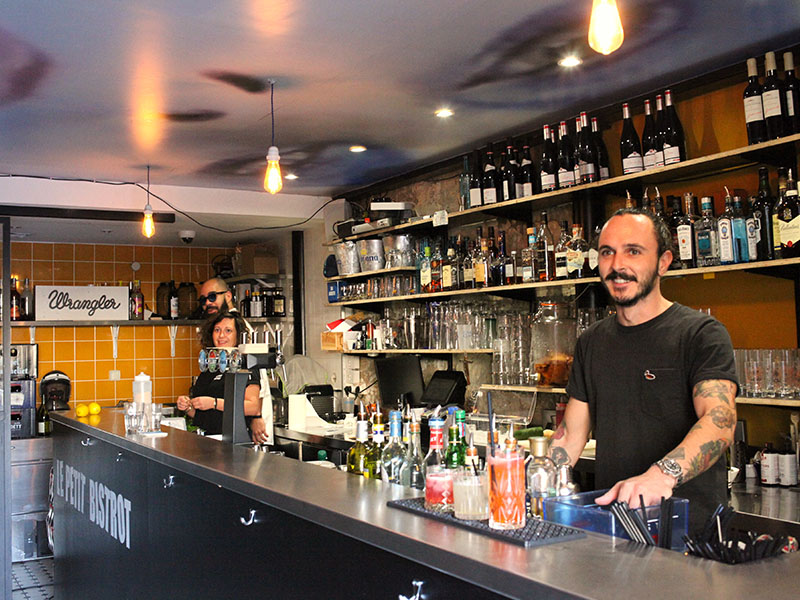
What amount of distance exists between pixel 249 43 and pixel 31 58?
98 centimetres

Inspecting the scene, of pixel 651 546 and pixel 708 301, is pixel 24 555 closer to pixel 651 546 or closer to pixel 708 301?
pixel 708 301

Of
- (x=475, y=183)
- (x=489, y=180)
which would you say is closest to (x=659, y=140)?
(x=489, y=180)

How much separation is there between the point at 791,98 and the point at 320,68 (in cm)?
205

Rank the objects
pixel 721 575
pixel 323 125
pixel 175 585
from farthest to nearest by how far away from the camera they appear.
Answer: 1. pixel 323 125
2. pixel 175 585
3. pixel 721 575

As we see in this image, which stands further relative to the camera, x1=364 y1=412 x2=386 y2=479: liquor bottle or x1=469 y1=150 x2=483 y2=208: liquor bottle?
x1=469 y1=150 x2=483 y2=208: liquor bottle

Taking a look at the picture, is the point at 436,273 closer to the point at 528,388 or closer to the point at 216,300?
the point at 528,388

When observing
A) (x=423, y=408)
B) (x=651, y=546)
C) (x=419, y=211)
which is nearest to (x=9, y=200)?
(x=419, y=211)

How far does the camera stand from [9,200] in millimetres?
5754

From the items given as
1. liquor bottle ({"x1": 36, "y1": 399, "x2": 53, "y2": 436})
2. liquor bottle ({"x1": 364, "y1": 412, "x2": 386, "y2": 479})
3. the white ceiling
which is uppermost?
the white ceiling

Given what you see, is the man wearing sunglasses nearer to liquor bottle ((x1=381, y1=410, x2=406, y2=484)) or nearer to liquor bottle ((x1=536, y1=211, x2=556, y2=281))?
liquor bottle ((x1=536, y1=211, x2=556, y2=281))

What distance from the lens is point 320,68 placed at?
12.1ft

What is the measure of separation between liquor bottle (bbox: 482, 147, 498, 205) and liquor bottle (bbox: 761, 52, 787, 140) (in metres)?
1.75

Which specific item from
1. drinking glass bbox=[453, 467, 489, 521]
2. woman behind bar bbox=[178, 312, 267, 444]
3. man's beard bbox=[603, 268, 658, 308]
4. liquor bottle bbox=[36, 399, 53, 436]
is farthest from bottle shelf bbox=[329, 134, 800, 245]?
liquor bottle bbox=[36, 399, 53, 436]

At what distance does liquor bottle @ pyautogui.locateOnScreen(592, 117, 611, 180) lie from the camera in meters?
4.29
